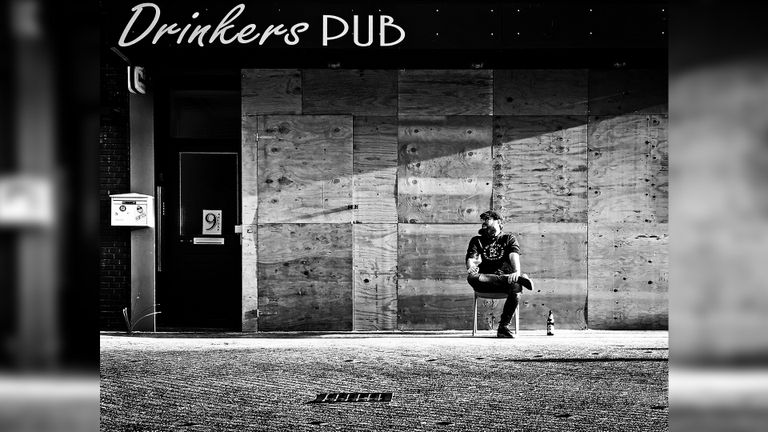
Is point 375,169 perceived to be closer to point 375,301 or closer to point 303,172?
point 303,172

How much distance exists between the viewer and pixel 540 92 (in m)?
11.3

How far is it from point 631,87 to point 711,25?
940cm

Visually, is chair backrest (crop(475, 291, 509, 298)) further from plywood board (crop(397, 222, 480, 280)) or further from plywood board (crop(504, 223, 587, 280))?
plywood board (crop(504, 223, 587, 280))

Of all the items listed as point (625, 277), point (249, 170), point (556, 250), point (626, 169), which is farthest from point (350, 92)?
point (625, 277)

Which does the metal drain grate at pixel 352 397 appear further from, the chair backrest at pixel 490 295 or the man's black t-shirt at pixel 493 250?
the man's black t-shirt at pixel 493 250

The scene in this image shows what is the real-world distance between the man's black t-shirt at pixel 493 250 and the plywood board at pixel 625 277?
1.52 metres

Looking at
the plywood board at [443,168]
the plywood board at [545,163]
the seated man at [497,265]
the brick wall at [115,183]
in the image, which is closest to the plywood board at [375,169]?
the plywood board at [443,168]

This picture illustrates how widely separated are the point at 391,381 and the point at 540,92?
18.9 feet

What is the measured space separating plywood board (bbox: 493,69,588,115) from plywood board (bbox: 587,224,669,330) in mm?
1885

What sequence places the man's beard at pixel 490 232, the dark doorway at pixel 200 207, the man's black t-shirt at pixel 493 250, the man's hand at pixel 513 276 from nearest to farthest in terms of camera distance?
1. the man's hand at pixel 513 276
2. the man's black t-shirt at pixel 493 250
3. the man's beard at pixel 490 232
4. the dark doorway at pixel 200 207

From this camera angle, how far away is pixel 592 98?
11.3 meters

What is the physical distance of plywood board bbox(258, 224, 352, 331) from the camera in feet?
37.0

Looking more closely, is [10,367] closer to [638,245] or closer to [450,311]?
[450,311]

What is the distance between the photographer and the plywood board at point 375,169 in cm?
1129
